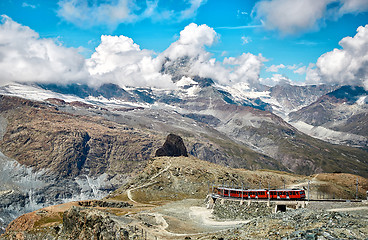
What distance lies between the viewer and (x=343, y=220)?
35875 millimetres

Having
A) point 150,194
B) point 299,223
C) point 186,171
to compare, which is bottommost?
point 150,194

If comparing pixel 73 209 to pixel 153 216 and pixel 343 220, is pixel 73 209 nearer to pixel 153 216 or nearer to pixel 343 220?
pixel 153 216

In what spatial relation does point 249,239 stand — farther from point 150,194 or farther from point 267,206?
point 150,194

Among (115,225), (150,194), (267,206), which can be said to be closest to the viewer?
(115,225)

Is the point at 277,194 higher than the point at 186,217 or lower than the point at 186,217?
higher

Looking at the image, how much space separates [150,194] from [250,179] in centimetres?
5253

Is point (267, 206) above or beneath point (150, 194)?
above

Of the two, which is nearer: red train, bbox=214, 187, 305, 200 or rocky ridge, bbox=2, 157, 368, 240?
rocky ridge, bbox=2, 157, 368, 240

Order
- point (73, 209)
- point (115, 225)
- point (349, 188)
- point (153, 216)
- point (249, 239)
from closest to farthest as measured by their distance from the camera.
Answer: point (249, 239)
point (115, 225)
point (73, 209)
point (153, 216)
point (349, 188)

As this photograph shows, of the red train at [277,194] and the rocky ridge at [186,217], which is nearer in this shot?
the rocky ridge at [186,217]

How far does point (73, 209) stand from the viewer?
63812mm

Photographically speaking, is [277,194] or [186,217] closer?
[277,194]

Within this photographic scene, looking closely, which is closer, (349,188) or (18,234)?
(18,234)

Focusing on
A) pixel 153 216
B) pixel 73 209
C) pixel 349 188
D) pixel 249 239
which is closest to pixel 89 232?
pixel 73 209
